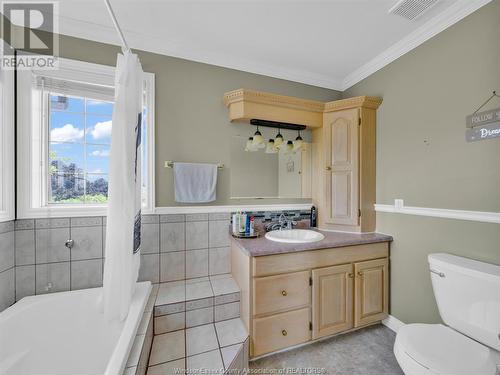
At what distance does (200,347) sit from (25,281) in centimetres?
133

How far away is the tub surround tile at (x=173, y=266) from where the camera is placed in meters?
1.77

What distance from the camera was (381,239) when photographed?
179cm

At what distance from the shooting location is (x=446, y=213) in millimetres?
1463

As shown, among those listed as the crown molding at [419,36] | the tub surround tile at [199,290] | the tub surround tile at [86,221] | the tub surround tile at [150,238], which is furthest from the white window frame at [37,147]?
the crown molding at [419,36]

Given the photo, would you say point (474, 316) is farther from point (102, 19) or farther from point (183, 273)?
point (102, 19)

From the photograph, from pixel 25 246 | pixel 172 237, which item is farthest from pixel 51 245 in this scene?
pixel 172 237

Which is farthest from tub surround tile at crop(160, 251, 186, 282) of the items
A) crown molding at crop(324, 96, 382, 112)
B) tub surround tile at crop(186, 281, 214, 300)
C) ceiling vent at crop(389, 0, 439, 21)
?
ceiling vent at crop(389, 0, 439, 21)

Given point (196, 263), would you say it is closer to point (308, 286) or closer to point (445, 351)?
point (308, 286)

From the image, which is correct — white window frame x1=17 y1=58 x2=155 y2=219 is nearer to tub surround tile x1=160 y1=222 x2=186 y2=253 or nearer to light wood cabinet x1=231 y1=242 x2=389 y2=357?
tub surround tile x1=160 y1=222 x2=186 y2=253

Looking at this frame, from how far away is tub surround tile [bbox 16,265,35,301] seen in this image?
1.45 m

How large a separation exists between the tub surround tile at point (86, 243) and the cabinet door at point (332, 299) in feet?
5.52

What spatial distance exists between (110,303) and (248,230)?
1.06 meters

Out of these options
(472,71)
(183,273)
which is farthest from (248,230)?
(472,71)

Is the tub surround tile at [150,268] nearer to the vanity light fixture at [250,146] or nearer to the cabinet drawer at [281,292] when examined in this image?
the cabinet drawer at [281,292]
